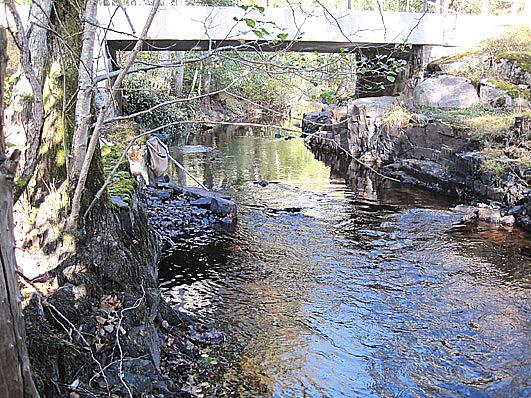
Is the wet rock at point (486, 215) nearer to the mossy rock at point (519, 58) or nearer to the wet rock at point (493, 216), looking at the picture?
the wet rock at point (493, 216)

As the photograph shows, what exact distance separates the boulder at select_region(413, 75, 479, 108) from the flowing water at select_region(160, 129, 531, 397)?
4688mm

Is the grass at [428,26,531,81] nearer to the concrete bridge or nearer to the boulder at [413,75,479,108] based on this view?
the boulder at [413,75,479,108]

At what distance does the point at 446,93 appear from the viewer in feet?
58.1

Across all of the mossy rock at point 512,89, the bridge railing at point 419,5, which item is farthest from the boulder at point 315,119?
the mossy rock at point 512,89

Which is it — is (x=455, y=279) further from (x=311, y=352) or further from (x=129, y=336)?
(x=129, y=336)

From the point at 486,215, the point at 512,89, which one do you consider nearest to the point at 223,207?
the point at 486,215

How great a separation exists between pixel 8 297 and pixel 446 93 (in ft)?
57.0

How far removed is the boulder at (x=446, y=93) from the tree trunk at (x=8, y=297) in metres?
16.5

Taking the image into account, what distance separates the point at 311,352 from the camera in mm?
6152

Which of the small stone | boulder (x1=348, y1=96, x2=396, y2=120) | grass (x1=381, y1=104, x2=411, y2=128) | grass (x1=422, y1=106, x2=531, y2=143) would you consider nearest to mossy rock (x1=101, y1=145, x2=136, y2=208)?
the small stone

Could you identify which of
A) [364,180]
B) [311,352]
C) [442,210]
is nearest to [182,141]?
[364,180]

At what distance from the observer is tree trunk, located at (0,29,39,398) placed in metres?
2.32

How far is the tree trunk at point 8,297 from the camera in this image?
91.2 inches

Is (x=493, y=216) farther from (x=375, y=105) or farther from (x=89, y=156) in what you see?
(x=89, y=156)
